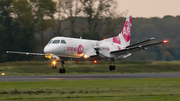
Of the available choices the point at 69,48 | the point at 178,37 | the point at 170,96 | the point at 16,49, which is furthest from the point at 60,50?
the point at 178,37

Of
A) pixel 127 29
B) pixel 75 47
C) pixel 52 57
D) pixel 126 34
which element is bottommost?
pixel 52 57

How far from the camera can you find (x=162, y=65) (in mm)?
41844

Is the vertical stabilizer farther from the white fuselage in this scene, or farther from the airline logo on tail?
the white fuselage

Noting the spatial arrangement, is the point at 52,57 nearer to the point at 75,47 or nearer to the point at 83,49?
the point at 75,47

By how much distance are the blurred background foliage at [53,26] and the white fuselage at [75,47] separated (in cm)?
1816

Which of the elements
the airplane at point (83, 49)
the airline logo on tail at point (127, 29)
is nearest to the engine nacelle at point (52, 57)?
the airplane at point (83, 49)

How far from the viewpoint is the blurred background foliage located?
57406mm

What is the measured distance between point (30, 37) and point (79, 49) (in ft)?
78.4

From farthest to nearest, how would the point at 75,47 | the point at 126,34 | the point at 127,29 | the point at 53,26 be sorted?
the point at 53,26 < the point at 127,29 < the point at 126,34 < the point at 75,47

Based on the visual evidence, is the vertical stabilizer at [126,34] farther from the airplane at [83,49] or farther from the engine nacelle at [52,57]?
the engine nacelle at [52,57]

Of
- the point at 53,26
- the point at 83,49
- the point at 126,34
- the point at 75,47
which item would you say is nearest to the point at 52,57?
the point at 75,47

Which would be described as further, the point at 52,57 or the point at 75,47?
the point at 75,47

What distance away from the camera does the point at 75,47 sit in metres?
35.5

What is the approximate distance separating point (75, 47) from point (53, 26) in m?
24.8
